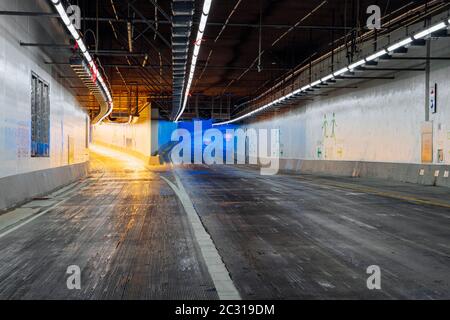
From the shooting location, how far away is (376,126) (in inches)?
1105

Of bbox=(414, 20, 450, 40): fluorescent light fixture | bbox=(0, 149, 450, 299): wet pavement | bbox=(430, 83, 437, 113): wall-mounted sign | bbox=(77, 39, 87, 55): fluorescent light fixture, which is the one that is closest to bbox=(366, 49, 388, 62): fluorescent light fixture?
bbox=(414, 20, 450, 40): fluorescent light fixture

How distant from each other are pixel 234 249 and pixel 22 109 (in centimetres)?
1033

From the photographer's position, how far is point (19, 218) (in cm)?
1187

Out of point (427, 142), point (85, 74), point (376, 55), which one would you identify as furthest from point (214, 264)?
point (427, 142)

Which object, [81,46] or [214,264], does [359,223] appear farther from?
[81,46]

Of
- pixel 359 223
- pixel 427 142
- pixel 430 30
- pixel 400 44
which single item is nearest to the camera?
pixel 359 223

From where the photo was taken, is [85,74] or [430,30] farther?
[85,74]

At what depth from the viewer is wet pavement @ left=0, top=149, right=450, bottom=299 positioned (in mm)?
5879

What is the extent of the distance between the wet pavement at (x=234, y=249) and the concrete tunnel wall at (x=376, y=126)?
28.6 feet

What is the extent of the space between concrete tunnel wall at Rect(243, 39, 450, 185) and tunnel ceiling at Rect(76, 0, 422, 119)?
11.9 feet

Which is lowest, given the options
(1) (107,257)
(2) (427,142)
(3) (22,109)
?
(1) (107,257)
